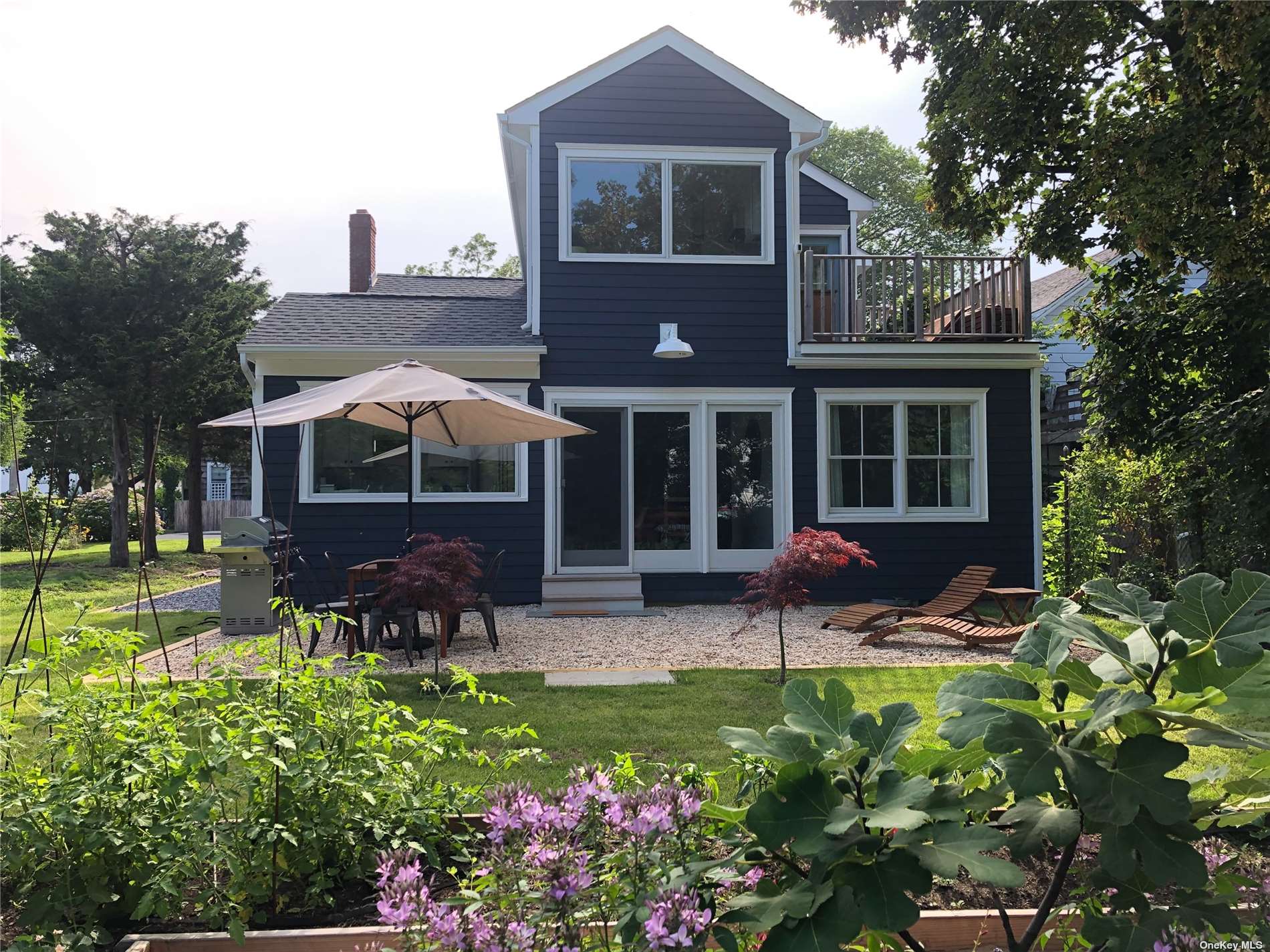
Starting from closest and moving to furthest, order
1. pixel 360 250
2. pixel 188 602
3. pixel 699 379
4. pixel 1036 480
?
pixel 699 379 → pixel 1036 480 → pixel 188 602 → pixel 360 250

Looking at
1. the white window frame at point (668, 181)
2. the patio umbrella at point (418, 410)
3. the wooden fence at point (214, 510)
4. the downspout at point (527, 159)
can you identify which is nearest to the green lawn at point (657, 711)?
the patio umbrella at point (418, 410)

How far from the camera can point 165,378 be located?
58.9ft

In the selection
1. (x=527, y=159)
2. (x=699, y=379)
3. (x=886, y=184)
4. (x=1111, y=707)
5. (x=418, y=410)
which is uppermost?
(x=886, y=184)

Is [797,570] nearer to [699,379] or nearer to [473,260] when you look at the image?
[699,379]

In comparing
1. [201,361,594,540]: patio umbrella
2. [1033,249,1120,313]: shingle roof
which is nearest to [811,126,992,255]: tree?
[1033,249,1120,313]: shingle roof

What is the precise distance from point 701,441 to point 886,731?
9.95 meters

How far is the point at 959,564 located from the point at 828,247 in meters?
5.44

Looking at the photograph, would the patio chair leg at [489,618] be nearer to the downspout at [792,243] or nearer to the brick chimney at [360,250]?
the downspout at [792,243]

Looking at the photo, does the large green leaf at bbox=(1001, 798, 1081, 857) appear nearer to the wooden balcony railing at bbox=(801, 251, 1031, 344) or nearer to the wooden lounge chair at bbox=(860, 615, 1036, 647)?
the wooden lounge chair at bbox=(860, 615, 1036, 647)

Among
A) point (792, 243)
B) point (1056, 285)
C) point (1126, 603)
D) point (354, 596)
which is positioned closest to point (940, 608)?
point (792, 243)

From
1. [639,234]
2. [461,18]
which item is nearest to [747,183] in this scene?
[639,234]

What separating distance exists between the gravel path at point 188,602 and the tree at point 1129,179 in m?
9.47

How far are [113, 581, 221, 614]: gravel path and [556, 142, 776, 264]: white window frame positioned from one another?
6.05 meters

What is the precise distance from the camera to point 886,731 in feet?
4.89
